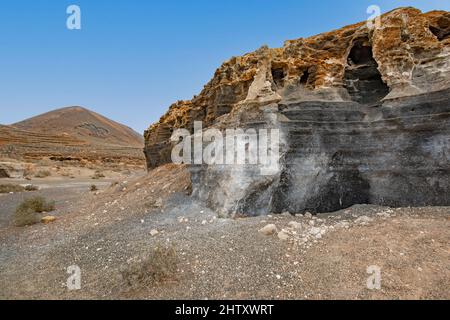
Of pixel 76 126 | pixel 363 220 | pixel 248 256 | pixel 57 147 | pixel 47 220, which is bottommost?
pixel 47 220

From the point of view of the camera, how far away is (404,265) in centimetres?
438

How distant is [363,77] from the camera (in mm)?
8320

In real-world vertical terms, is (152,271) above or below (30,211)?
below

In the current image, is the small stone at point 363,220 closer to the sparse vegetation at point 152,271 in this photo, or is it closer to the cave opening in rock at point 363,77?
the cave opening in rock at point 363,77

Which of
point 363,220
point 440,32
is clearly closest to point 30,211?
point 363,220

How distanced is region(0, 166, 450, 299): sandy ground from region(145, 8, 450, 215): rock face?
0.60 m

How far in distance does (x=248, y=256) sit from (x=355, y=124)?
4731mm

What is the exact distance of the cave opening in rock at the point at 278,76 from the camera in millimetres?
8914

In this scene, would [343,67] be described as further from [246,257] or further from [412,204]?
[246,257]

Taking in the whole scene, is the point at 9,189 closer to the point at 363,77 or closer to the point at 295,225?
the point at 295,225

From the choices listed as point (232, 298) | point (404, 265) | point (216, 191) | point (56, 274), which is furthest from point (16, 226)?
point (404, 265)

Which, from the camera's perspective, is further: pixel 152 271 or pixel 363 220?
pixel 363 220
